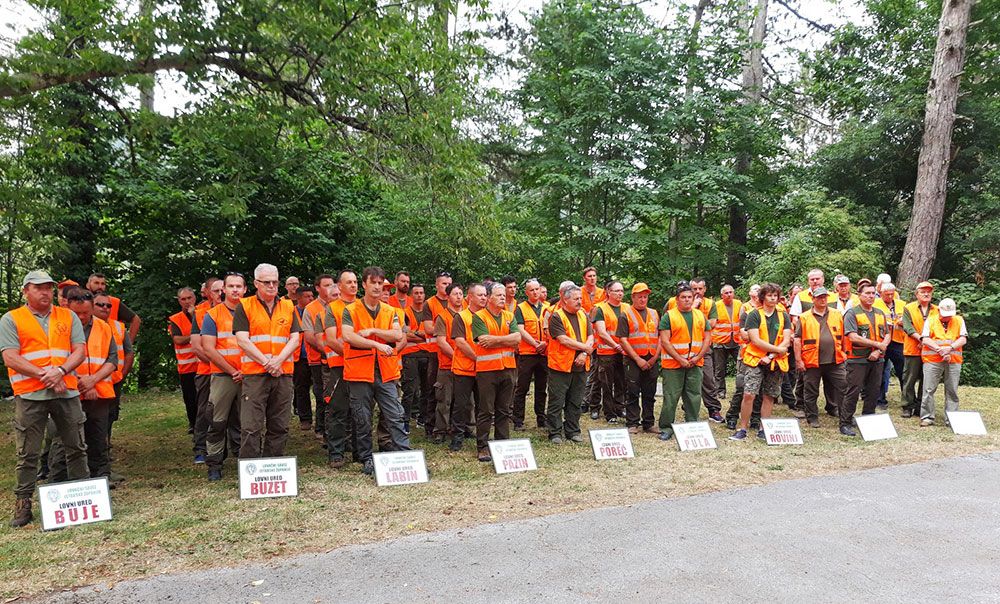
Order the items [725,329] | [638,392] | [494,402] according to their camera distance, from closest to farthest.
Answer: [494,402]
[638,392]
[725,329]

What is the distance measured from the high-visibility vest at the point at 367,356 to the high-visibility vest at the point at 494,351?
100 centimetres

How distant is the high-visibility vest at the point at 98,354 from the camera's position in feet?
19.6

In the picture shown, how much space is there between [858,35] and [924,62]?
2032 millimetres

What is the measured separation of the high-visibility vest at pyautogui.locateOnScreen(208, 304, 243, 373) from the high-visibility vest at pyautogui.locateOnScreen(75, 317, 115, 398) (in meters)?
1.02

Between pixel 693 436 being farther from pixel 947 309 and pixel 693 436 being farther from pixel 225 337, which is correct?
pixel 225 337

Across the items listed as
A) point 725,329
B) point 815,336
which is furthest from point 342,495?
point 725,329

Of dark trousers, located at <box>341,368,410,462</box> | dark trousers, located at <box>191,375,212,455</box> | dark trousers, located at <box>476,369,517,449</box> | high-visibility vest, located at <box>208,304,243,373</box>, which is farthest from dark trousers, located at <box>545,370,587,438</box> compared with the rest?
dark trousers, located at <box>191,375,212,455</box>

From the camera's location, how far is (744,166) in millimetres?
17594

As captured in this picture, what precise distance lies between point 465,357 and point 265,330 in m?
2.32

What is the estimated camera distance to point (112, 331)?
6.30 m

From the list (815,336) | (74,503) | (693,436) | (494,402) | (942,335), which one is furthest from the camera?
(942,335)

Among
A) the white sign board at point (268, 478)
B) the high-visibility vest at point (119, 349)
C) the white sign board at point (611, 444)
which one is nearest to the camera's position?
the white sign board at point (268, 478)

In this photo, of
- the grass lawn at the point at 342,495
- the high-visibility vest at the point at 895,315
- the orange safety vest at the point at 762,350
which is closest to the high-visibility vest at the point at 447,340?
the grass lawn at the point at 342,495

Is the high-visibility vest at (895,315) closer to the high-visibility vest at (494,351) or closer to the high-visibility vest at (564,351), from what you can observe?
the high-visibility vest at (564,351)
